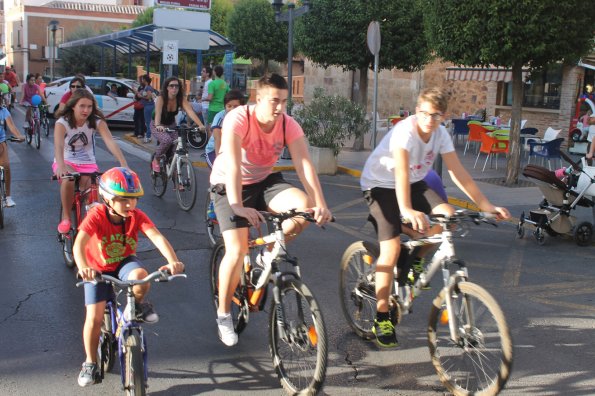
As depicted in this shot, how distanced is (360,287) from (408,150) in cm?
111

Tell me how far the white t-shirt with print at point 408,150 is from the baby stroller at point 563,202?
422 cm

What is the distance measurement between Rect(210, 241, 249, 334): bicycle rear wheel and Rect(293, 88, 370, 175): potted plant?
8.44m

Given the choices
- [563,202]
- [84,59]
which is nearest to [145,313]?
[563,202]

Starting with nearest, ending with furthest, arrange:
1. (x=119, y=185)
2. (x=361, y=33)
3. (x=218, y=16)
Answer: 1. (x=119, y=185)
2. (x=361, y=33)
3. (x=218, y=16)

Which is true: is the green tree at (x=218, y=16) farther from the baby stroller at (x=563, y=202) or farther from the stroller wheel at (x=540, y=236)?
the stroller wheel at (x=540, y=236)

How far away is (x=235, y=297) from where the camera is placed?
4.92m

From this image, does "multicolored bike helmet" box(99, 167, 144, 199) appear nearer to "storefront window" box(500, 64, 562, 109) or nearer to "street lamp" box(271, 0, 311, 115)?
"street lamp" box(271, 0, 311, 115)

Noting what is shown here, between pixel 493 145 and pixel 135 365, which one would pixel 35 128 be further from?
pixel 135 365

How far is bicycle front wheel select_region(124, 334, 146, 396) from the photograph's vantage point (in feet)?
11.6

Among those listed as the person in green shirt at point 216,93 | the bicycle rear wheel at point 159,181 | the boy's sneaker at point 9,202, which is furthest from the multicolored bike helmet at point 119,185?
the person in green shirt at point 216,93

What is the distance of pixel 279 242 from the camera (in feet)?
13.7

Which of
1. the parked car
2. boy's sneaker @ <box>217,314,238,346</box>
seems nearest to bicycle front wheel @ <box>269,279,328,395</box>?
boy's sneaker @ <box>217,314,238,346</box>

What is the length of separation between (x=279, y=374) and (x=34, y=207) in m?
6.57

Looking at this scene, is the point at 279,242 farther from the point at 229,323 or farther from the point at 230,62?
the point at 230,62
